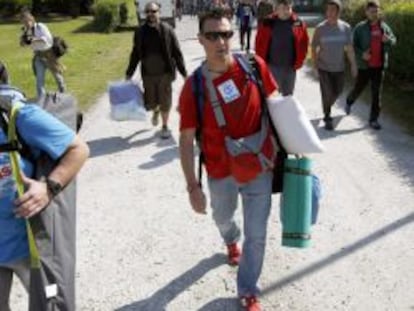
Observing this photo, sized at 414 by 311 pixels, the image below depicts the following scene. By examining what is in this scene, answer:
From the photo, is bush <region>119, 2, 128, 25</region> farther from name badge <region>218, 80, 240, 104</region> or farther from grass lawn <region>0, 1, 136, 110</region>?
name badge <region>218, 80, 240, 104</region>

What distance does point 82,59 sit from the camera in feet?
Result: 64.8

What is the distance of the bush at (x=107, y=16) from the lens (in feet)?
97.8

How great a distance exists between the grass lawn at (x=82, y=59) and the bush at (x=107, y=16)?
676 millimetres

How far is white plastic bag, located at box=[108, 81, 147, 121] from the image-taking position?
958cm

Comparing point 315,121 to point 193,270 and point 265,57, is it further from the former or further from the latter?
point 193,270

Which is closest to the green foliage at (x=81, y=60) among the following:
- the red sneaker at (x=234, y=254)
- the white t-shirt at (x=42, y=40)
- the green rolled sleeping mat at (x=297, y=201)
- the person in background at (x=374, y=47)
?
the white t-shirt at (x=42, y=40)

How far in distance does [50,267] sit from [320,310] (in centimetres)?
243

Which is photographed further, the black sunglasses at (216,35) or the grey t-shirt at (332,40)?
the grey t-shirt at (332,40)

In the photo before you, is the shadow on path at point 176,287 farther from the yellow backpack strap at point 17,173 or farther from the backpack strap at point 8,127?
the backpack strap at point 8,127

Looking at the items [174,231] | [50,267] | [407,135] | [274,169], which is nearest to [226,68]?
[274,169]

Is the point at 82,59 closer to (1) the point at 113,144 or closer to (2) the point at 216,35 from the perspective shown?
(1) the point at 113,144

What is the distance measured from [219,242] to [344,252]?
110cm

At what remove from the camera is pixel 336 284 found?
5168mm

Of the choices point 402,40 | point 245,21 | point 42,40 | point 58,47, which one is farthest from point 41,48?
point 245,21
